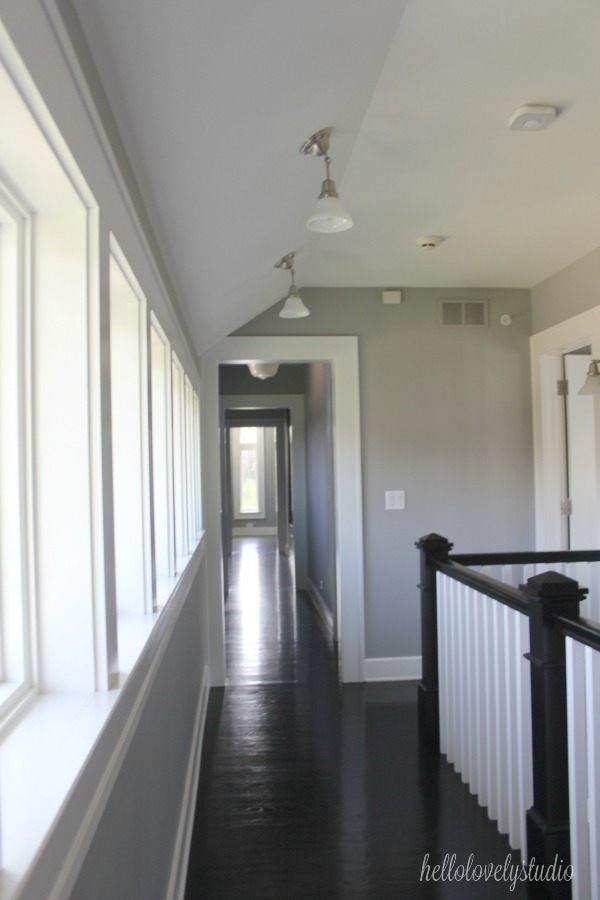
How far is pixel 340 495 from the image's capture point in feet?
13.9

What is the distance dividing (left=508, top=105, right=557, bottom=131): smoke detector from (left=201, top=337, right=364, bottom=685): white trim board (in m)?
2.15

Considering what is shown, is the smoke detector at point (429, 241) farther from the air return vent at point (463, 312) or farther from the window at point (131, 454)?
the window at point (131, 454)

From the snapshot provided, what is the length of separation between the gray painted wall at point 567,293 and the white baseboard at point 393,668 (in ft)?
7.90

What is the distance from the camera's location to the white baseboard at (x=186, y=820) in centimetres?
200

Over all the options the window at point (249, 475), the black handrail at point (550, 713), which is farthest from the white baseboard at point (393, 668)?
the window at point (249, 475)

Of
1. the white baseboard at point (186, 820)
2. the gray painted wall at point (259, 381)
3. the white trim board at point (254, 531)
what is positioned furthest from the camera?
the white trim board at point (254, 531)

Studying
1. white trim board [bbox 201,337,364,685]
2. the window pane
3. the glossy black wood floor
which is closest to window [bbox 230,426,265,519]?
the window pane

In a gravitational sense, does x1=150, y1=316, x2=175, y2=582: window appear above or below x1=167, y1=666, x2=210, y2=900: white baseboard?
above

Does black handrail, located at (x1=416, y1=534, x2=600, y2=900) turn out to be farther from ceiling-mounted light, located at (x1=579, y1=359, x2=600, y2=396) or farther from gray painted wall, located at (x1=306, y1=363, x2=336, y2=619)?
gray painted wall, located at (x1=306, y1=363, x2=336, y2=619)

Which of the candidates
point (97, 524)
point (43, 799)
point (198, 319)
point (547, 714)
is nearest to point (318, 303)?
point (198, 319)

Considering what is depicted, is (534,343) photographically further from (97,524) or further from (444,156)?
(97,524)

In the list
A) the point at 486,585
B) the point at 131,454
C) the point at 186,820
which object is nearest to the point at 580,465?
the point at 486,585

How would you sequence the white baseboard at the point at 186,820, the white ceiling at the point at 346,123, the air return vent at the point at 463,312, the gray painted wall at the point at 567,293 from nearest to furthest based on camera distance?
1. the white ceiling at the point at 346,123
2. the white baseboard at the point at 186,820
3. the gray painted wall at the point at 567,293
4. the air return vent at the point at 463,312

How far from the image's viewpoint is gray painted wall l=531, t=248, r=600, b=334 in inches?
147
